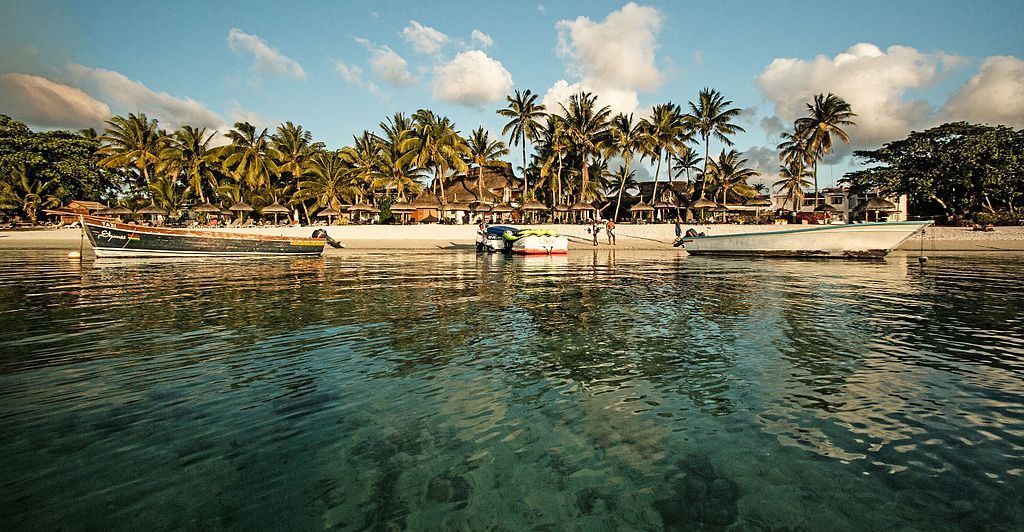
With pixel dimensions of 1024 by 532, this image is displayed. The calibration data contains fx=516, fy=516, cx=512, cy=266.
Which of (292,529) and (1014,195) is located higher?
(1014,195)

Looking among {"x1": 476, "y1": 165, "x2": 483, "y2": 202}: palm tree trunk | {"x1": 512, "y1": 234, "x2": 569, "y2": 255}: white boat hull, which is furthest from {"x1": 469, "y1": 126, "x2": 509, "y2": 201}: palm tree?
{"x1": 512, "y1": 234, "x2": 569, "y2": 255}: white boat hull

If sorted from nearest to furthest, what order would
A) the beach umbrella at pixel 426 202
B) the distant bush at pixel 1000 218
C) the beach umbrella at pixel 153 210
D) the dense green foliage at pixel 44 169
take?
the distant bush at pixel 1000 218 → the dense green foliage at pixel 44 169 → the beach umbrella at pixel 426 202 → the beach umbrella at pixel 153 210

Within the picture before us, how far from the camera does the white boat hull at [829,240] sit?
1072 inches

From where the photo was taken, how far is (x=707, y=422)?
4.73 m

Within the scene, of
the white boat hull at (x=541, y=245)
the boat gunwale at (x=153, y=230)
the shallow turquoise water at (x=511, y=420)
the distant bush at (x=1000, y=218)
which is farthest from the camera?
the distant bush at (x=1000, y=218)

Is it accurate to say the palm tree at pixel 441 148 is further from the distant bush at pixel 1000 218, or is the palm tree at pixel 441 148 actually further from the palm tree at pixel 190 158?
the distant bush at pixel 1000 218

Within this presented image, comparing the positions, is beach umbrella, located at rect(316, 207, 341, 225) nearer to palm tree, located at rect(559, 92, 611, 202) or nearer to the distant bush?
palm tree, located at rect(559, 92, 611, 202)

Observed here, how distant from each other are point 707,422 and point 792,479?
1.09 meters

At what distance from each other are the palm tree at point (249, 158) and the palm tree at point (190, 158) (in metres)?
2.72

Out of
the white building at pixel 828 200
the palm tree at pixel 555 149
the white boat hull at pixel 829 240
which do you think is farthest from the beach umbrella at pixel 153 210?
the white building at pixel 828 200

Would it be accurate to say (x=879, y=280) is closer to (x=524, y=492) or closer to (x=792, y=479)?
(x=792, y=479)

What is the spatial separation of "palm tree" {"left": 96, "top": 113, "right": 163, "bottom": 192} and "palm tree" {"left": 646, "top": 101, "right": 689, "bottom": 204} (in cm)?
5851

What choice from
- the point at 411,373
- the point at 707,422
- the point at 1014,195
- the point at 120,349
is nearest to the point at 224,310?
the point at 120,349

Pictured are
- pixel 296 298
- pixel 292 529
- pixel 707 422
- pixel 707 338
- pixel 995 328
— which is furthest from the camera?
pixel 296 298
